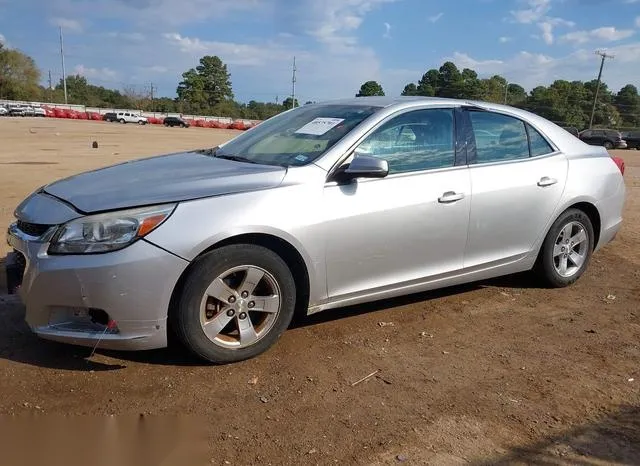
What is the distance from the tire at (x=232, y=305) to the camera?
10.5ft

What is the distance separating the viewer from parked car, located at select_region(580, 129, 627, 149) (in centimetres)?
4147

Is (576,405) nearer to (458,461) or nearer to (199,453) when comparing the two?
(458,461)

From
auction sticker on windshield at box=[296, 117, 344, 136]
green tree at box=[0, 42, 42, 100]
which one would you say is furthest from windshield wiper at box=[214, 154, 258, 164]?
green tree at box=[0, 42, 42, 100]

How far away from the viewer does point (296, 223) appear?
11.3 ft

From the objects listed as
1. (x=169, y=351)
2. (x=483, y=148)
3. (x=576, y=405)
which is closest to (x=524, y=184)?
(x=483, y=148)

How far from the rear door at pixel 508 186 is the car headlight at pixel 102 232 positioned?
237 centimetres

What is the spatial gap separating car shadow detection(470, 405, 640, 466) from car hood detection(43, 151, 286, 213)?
78.3 inches

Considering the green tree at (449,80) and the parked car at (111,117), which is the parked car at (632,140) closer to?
the green tree at (449,80)

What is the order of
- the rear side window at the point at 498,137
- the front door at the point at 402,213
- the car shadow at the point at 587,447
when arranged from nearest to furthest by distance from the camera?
the car shadow at the point at 587,447 → the front door at the point at 402,213 → the rear side window at the point at 498,137

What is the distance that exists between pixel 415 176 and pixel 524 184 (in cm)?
108

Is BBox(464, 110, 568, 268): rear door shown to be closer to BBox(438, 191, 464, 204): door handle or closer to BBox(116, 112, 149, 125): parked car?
BBox(438, 191, 464, 204): door handle

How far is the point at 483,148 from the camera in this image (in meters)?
4.42

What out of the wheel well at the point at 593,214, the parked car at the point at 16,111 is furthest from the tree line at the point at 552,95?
the wheel well at the point at 593,214

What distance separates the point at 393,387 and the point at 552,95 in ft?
298
